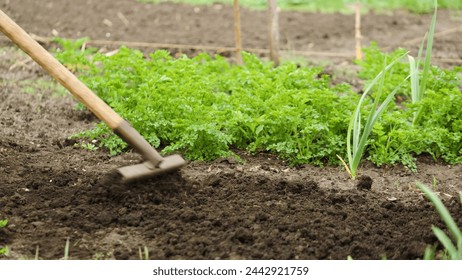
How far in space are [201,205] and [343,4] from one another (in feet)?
22.7

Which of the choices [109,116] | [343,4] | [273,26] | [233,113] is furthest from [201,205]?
[343,4]

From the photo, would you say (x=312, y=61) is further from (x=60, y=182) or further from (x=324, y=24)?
(x=60, y=182)

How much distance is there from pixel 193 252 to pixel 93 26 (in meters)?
5.40

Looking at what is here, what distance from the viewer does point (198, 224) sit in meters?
3.46

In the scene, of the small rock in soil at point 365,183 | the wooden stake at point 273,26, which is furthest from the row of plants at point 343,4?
the small rock in soil at point 365,183

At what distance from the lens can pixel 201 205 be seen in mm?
3660

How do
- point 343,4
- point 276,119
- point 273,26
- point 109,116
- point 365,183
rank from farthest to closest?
1. point 343,4
2. point 273,26
3. point 276,119
4. point 365,183
5. point 109,116

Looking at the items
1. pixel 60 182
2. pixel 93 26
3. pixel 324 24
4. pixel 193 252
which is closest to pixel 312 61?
pixel 324 24

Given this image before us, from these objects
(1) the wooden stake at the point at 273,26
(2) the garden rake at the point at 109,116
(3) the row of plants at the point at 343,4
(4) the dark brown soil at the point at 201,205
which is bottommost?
(4) the dark brown soil at the point at 201,205

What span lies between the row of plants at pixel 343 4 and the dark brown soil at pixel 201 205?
5126 mm

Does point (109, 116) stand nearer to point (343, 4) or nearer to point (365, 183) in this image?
point (365, 183)

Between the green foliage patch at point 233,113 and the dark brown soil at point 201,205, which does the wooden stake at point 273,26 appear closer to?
the green foliage patch at point 233,113

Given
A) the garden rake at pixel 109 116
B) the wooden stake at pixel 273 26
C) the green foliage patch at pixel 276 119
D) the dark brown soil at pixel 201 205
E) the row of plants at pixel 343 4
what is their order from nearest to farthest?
the dark brown soil at pixel 201 205 < the garden rake at pixel 109 116 < the green foliage patch at pixel 276 119 < the wooden stake at pixel 273 26 < the row of plants at pixel 343 4

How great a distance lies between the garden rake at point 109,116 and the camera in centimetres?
362
